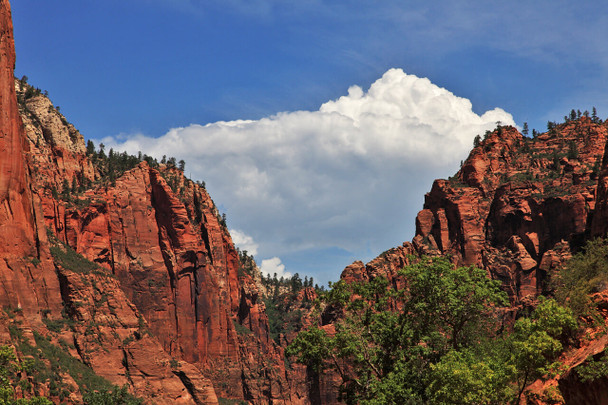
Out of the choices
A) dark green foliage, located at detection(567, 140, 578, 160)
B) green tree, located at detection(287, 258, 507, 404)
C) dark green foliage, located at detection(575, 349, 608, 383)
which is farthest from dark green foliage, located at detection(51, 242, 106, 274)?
dark green foliage, located at detection(575, 349, 608, 383)

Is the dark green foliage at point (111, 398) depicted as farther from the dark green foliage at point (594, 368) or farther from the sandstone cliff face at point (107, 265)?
the dark green foliage at point (594, 368)

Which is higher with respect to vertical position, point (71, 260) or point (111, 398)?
point (71, 260)

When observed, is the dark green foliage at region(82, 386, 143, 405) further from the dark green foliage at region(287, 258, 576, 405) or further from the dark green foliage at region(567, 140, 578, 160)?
the dark green foliage at region(567, 140, 578, 160)

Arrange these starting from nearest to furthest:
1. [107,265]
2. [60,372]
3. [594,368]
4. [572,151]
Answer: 1. [594,368]
2. [60,372]
3. [107,265]
4. [572,151]

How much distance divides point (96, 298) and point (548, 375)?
392ft

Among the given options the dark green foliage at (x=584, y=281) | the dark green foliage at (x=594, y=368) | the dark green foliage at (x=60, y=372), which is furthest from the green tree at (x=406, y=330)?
the dark green foliage at (x=60, y=372)

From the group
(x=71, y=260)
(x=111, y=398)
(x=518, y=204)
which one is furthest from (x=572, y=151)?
(x=111, y=398)

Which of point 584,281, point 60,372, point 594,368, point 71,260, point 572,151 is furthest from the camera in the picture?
point 572,151

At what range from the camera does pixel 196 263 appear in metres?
191

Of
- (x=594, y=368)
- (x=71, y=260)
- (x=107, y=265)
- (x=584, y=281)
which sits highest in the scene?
(x=107, y=265)

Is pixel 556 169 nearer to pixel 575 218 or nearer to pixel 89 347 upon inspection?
pixel 575 218

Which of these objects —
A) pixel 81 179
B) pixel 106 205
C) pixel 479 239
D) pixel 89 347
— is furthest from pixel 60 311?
pixel 479 239

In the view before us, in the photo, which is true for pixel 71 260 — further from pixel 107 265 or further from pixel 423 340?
pixel 423 340

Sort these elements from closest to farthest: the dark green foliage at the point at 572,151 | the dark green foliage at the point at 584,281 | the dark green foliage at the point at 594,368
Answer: the dark green foliage at the point at 594,368
the dark green foliage at the point at 584,281
the dark green foliage at the point at 572,151
